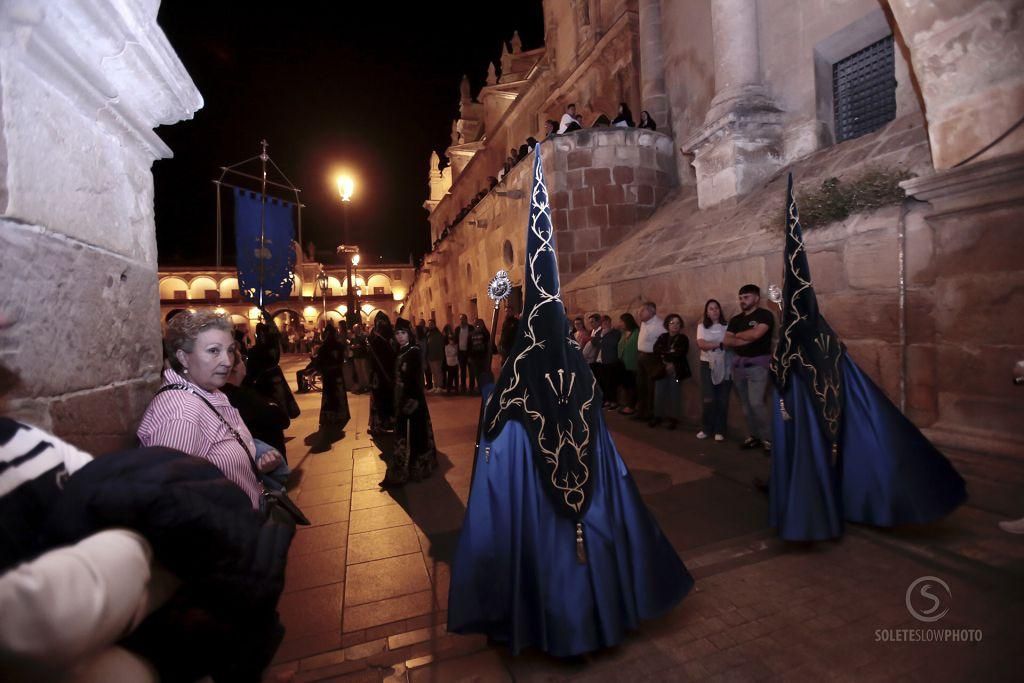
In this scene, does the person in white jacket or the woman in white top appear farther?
the woman in white top

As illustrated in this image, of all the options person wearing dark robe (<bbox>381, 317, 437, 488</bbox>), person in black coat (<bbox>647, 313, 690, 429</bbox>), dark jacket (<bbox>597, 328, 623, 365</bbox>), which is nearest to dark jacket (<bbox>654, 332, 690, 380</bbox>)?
person in black coat (<bbox>647, 313, 690, 429</bbox>)

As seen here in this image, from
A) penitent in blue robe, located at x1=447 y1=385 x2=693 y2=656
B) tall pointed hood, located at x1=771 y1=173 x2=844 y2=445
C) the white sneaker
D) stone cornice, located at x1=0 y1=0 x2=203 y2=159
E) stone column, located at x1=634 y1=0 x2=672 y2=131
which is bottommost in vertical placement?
the white sneaker

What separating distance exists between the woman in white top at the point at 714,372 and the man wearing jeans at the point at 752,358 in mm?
302

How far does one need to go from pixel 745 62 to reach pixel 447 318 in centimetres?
1442

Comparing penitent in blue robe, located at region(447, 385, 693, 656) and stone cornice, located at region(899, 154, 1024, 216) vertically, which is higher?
stone cornice, located at region(899, 154, 1024, 216)

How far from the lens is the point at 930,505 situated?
121 inches

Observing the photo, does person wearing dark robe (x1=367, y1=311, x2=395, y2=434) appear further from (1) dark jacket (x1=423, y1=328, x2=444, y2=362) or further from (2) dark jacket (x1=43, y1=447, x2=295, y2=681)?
(1) dark jacket (x1=423, y1=328, x2=444, y2=362)

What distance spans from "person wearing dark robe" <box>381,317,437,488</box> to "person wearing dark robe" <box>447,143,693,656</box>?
9.45 ft

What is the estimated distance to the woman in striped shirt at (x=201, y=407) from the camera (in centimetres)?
179

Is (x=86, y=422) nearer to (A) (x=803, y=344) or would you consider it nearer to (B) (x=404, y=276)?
(A) (x=803, y=344)

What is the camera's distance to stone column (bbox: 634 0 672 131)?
35.2 feet

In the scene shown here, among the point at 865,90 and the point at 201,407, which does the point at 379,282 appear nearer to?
the point at 865,90

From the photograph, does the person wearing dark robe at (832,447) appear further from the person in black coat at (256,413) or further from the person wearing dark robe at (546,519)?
the person in black coat at (256,413)

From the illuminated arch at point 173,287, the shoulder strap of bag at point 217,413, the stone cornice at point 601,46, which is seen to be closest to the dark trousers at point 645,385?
the shoulder strap of bag at point 217,413
